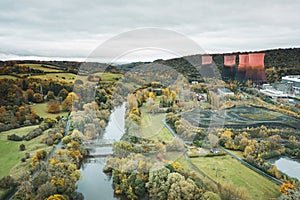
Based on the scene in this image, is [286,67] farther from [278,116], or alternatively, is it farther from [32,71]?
[32,71]

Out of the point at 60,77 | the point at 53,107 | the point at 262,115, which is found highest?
the point at 60,77

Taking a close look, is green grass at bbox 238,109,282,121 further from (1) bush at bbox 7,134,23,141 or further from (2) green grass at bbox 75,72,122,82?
(1) bush at bbox 7,134,23,141

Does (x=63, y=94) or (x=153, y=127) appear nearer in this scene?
(x=153, y=127)

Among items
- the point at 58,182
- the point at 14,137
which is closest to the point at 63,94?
the point at 14,137

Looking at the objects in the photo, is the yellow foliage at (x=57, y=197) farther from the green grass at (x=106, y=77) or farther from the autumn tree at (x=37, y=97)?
the autumn tree at (x=37, y=97)

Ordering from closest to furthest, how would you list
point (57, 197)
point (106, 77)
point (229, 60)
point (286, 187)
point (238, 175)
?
point (57, 197) → point (286, 187) → point (238, 175) → point (106, 77) → point (229, 60)

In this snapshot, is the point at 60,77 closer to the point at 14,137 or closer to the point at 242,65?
the point at 14,137

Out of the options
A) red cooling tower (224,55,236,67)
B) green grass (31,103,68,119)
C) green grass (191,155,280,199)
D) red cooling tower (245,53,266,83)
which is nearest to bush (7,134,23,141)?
green grass (31,103,68,119)
